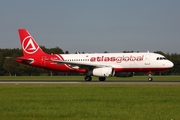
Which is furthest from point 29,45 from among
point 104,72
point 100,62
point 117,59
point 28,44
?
point 117,59

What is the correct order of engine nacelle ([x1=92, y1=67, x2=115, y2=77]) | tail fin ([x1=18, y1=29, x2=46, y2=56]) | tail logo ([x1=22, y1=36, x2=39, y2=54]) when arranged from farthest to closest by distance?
1. tail logo ([x1=22, y1=36, x2=39, y2=54])
2. tail fin ([x1=18, y1=29, x2=46, y2=56])
3. engine nacelle ([x1=92, y1=67, x2=115, y2=77])

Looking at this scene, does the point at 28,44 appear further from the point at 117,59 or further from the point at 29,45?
the point at 117,59

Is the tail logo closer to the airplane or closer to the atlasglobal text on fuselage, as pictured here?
the airplane

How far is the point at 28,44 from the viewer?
6247 centimetres

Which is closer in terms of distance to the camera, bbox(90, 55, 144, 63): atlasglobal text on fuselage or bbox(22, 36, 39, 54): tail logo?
bbox(90, 55, 144, 63): atlasglobal text on fuselage

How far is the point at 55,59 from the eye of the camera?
196 ft

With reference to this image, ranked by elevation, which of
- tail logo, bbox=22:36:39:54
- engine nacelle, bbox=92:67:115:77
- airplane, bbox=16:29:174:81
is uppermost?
tail logo, bbox=22:36:39:54

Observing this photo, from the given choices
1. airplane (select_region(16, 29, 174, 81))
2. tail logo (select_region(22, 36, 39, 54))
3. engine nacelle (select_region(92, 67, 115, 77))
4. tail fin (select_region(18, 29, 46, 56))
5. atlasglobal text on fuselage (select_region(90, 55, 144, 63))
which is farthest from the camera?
tail logo (select_region(22, 36, 39, 54))

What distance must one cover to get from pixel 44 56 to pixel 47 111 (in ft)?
144

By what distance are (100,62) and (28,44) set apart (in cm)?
1280

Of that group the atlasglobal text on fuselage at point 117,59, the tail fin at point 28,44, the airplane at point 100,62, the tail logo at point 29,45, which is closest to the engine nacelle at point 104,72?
the airplane at point 100,62

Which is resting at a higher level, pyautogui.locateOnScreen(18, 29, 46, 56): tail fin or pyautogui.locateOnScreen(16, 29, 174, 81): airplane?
pyautogui.locateOnScreen(18, 29, 46, 56): tail fin

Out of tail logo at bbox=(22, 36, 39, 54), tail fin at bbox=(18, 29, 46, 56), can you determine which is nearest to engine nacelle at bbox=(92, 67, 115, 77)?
tail fin at bbox=(18, 29, 46, 56)

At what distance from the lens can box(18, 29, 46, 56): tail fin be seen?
6164cm
